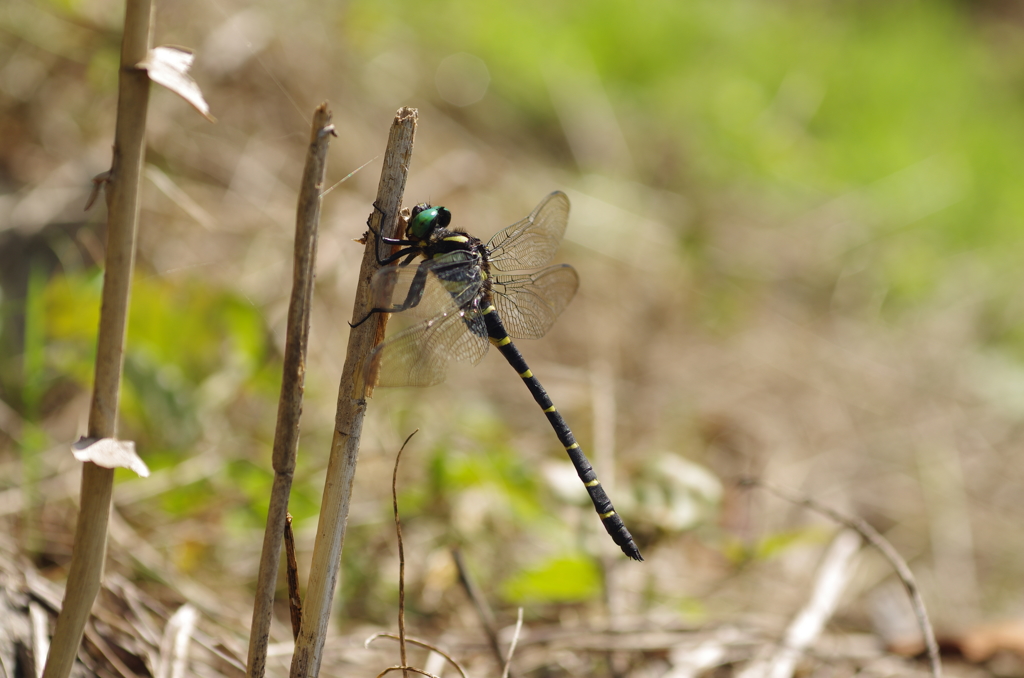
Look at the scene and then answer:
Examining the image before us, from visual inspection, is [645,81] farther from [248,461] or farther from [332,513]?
[332,513]

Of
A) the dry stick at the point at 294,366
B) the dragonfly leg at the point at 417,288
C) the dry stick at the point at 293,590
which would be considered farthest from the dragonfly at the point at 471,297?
the dry stick at the point at 293,590

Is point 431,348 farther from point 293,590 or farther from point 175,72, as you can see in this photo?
point 175,72

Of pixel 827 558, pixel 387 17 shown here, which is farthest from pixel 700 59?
pixel 827 558

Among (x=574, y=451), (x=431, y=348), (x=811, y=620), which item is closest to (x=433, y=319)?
(x=431, y=348)

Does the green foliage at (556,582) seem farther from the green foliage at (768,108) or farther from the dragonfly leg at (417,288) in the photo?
the green foliage at (768,108)

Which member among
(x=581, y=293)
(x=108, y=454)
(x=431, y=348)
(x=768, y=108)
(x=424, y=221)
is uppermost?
(x=768, y=108)

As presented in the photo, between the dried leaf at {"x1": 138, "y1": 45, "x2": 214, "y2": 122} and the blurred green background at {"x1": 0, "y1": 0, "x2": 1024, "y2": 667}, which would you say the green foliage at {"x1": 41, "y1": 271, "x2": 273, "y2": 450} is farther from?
the dried leaf at {"x1": 138, "y1": 45, "x2": 214, "y2": 122}
